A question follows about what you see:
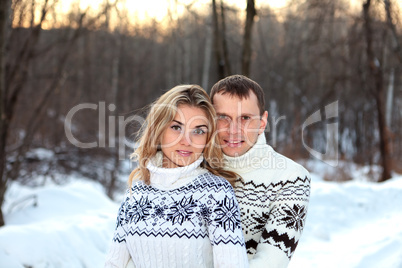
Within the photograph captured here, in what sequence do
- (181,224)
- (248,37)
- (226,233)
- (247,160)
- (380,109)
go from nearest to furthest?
1. (226,233)
2. (181,224)
3. (247,160)
4. (248,37)
5. (380,109)

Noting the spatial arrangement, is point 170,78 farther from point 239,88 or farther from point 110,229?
point 239,88

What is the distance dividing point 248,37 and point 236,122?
359 cm

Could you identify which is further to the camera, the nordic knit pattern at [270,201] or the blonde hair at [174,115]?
the blonde hair at [174,115]

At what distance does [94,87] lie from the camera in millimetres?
19828

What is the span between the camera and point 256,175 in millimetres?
1876

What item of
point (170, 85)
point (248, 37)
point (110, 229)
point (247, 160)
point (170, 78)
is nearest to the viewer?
point (247, 160)

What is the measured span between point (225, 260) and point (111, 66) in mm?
20519

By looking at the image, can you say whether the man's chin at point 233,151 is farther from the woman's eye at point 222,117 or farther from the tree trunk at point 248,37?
the tree trunk at point 248,37

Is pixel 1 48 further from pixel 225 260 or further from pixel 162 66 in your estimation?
pixel 162 66

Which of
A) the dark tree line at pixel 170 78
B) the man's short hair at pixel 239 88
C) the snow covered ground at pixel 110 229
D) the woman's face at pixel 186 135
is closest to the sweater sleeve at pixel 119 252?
the woman's face at pixel 186 135

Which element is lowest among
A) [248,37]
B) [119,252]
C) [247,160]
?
[119,252]

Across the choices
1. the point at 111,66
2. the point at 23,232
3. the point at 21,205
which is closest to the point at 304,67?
the point at 111,66

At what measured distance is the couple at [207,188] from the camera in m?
1.68

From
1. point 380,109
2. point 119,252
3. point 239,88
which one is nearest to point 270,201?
point 239,88
